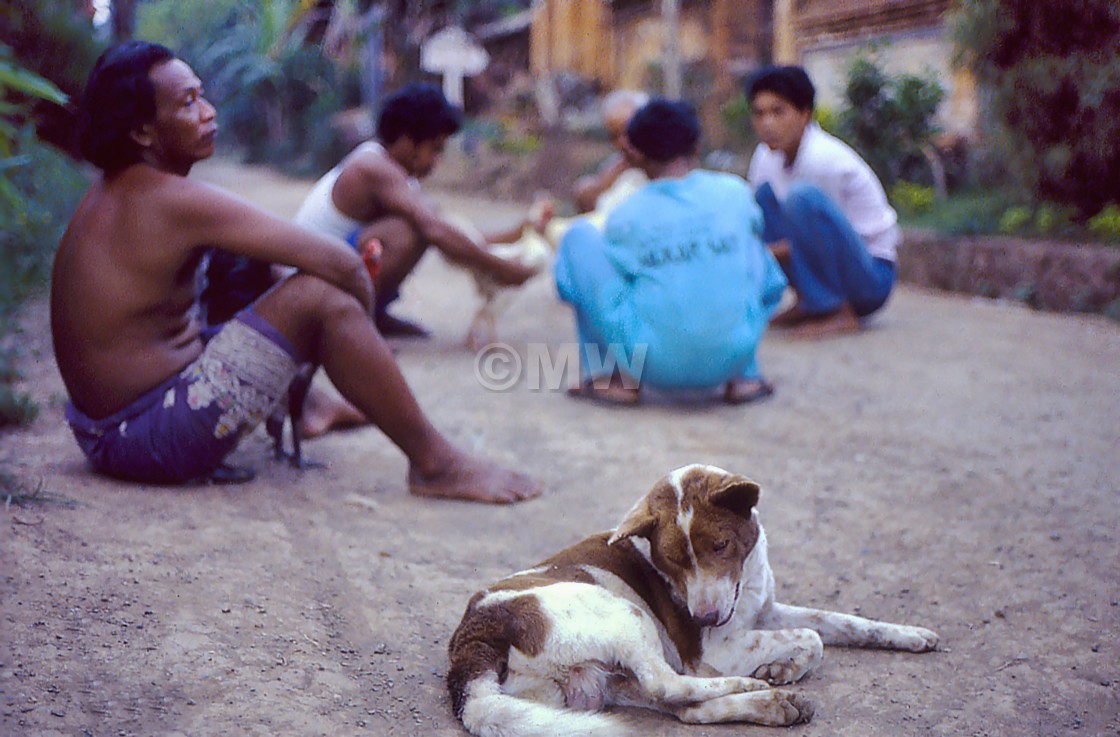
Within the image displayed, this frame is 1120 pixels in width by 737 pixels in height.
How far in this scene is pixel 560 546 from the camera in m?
3.14

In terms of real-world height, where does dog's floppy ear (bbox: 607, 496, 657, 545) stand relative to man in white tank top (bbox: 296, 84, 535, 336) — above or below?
below

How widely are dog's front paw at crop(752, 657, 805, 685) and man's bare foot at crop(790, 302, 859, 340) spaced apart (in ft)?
12.2

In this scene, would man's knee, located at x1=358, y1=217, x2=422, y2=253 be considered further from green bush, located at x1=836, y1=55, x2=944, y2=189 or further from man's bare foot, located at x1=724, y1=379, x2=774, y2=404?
green bush, located at x1=836, y1=55, x2=944, y2=189

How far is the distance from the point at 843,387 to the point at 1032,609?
92.0 inches

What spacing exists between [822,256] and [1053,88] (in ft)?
6.30

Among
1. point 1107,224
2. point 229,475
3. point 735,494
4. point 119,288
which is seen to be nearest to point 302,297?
point 119,288

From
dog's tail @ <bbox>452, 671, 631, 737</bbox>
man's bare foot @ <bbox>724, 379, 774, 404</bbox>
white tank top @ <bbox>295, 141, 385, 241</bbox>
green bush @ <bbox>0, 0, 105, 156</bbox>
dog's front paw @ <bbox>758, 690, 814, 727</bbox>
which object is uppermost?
green bush @ <bbox>0, 0, 105, 156</bbox>

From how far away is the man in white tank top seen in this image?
5.09 m

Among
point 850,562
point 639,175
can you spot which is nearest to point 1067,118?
point 639,175

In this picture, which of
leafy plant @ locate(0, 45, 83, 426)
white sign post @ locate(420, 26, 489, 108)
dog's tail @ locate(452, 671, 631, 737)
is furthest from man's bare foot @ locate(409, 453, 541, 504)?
white sign post @ locate(420, 26, 489, 108)

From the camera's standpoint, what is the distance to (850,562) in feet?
9.87

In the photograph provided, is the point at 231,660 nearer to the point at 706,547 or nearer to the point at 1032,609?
the point at 706,547

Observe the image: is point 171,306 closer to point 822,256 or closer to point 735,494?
point 735,494

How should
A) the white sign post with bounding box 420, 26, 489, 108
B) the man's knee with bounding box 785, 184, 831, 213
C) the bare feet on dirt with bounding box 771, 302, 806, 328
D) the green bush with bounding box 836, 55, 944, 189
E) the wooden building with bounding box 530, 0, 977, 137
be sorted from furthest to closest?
the white sign post with bounding box 420, 26, 489, 108
the wooden building with bounding box 530, 0, 977, 137
the green bush with bounding box 836, 55, 944, 189
the bare feet on dirt with bounding box 771, 302, 806, 328
the man's knee with bounding box 785, 184, 831, 213
